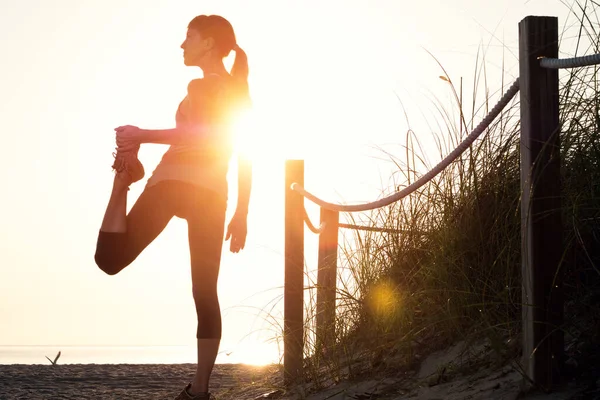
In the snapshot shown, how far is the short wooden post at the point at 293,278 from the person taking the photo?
4465 mm

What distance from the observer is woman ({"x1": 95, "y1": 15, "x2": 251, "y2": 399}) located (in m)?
3.93

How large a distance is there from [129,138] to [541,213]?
2.10 metres

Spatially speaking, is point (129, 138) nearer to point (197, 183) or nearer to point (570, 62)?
point (197, 183)

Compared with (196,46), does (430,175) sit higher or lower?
lower

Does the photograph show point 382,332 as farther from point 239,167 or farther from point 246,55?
point 246,55

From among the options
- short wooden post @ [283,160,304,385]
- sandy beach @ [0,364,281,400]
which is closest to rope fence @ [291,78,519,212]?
short wooden post @ [283,160,304,385]

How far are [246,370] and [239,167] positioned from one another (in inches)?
125

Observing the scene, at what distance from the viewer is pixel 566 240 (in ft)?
10.1

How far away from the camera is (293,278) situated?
15.4 feet

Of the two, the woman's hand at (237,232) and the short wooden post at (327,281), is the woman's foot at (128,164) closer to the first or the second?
the woman's hand at (237,232)

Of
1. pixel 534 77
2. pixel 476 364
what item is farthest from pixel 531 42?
pixel 476 364

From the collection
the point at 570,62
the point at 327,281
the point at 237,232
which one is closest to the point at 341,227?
the point at 327,281

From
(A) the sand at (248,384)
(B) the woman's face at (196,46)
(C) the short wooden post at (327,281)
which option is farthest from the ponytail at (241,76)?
(A) the sand at (248,384)

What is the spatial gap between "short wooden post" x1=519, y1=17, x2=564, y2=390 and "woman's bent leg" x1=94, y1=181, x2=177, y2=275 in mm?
1901
